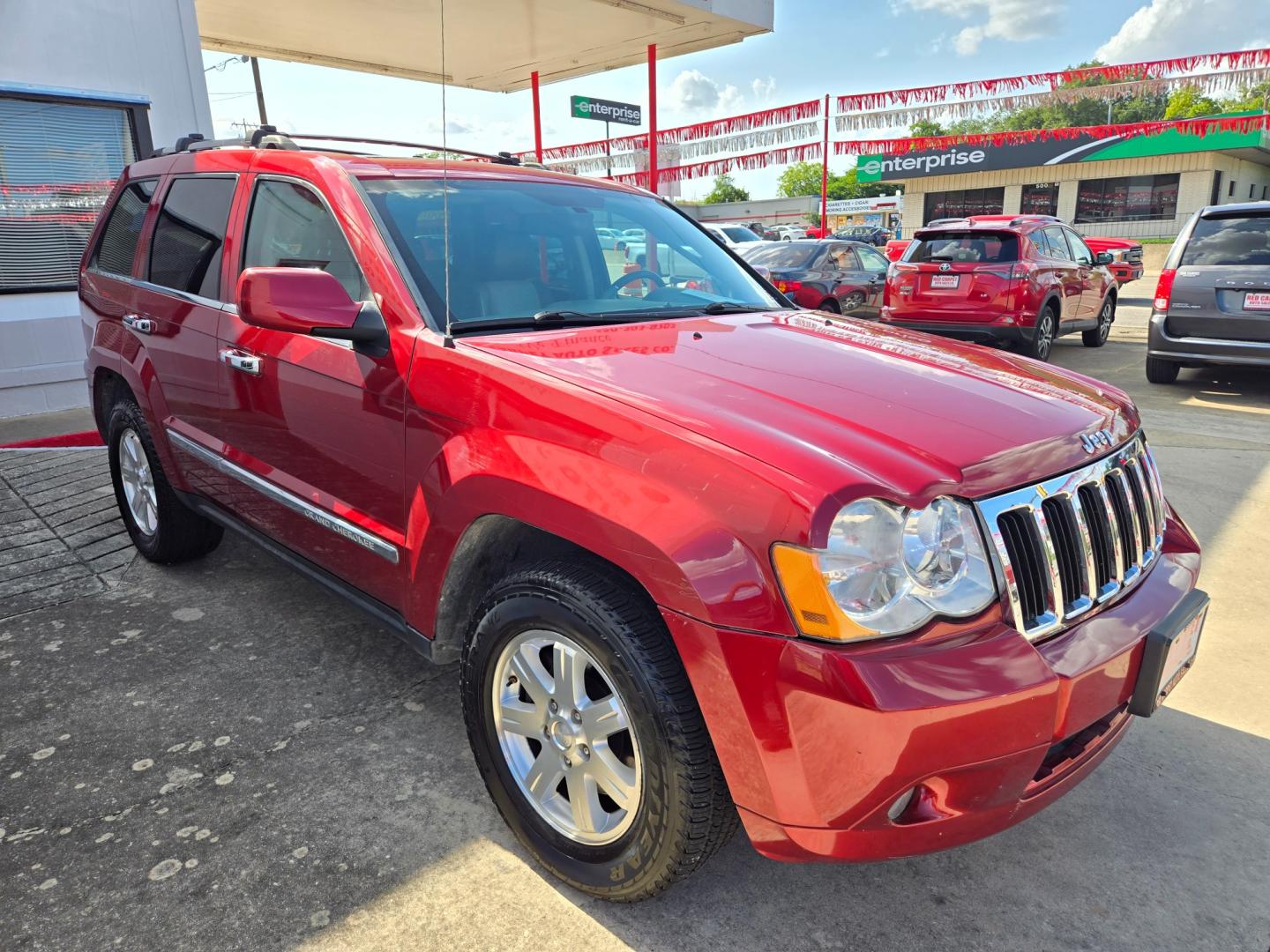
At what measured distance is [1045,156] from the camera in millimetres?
37000

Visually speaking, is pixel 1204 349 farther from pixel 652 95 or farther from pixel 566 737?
pixel 566 737

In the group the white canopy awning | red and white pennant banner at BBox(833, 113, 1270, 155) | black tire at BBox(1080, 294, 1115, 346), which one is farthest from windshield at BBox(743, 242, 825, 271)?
red and white pennant banner at BBox(833, 113, 1270, 155)

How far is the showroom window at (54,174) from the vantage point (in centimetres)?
683

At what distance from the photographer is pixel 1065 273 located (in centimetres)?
1033

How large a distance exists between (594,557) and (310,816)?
3.86 feet

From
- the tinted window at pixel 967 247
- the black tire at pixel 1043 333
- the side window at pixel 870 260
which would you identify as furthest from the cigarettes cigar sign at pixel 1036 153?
the tinted window at pixel 967 247

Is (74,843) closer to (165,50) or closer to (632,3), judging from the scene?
(165,50)

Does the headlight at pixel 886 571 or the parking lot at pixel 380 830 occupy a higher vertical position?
the headlight at pixel 886 571

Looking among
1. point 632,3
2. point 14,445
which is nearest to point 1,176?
point 14,445

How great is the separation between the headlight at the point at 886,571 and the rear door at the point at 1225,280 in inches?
296

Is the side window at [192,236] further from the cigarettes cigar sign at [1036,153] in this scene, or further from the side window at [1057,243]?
the cigarettes cigar sign at [1036,153]

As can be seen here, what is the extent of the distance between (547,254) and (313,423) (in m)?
0.92

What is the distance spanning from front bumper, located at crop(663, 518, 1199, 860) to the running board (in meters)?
1.00

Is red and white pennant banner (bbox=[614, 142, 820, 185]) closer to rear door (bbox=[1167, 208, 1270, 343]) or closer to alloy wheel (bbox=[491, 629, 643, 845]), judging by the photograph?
rear door (bbox=[1167, 208, 1270, 343])
